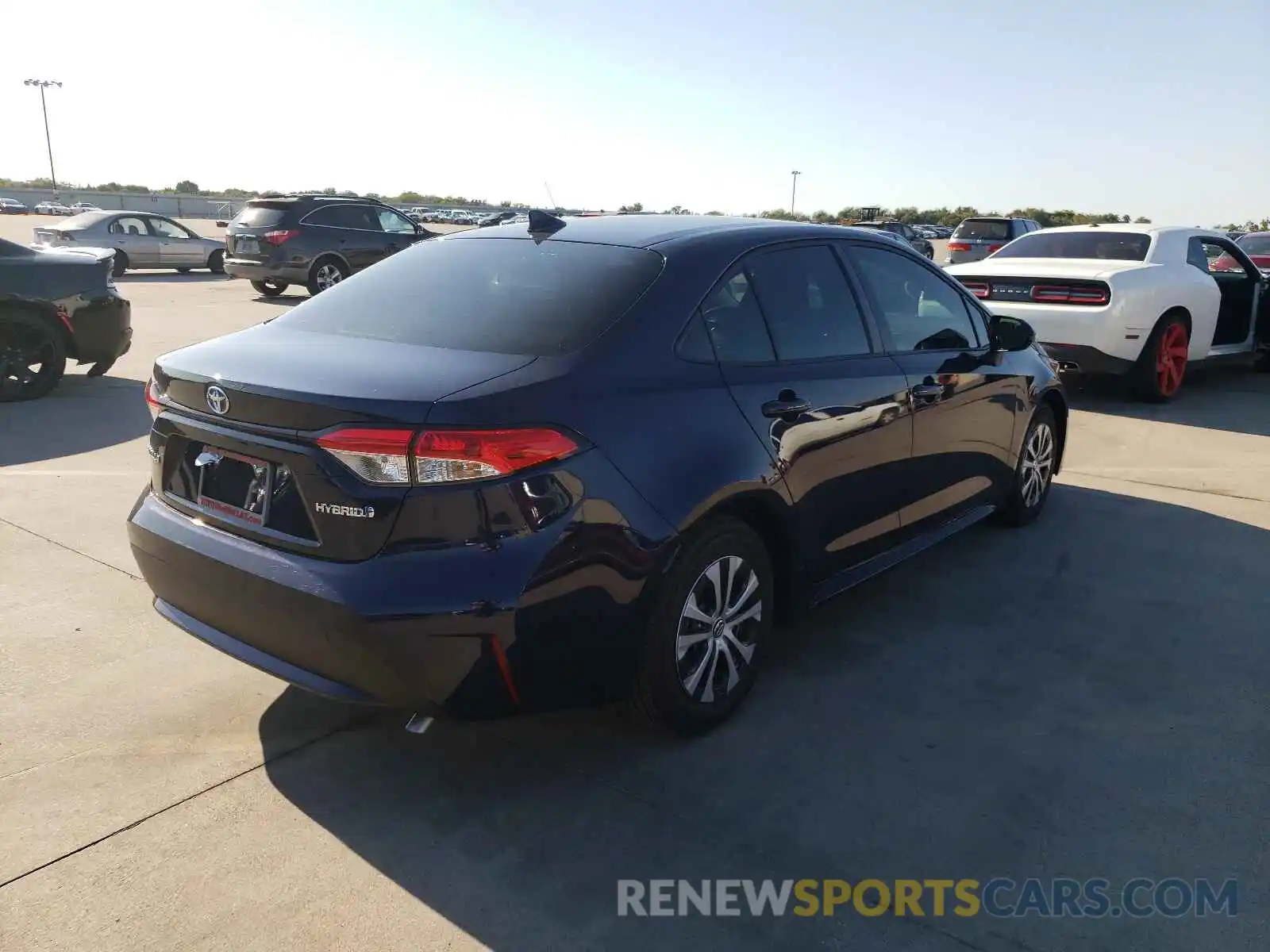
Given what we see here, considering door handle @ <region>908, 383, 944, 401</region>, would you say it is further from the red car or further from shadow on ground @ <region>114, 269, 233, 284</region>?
shadow on ground @ <region>114, 269, 233, 284</region>

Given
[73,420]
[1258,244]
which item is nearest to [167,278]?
[73,420]

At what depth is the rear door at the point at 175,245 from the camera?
74.3 feet

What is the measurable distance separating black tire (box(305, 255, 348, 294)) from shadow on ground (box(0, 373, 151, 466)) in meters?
7.71

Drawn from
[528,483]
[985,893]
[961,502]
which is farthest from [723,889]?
[961,502]

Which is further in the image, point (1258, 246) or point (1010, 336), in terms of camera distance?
point (1258, 246)

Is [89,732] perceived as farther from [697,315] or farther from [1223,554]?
[1223,554]

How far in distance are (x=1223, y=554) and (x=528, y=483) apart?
4.26 metres

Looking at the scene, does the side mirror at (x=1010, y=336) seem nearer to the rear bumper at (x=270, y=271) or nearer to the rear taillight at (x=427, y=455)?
the rear taillight at (x=427, y=455)

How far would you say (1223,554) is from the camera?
5.28 m

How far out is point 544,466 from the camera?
2.71 m

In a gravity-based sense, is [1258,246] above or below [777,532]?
above

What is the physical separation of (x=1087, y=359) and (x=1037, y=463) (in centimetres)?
372

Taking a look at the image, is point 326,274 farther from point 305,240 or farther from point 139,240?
point 139,240

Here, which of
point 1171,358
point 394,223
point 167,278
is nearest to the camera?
point 1171,358
